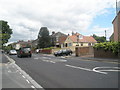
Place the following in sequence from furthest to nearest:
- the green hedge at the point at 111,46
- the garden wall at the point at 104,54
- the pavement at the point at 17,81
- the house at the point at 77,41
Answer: the house at the point at 77,41
the garden wall at the point at 104,54
the green hedge at the point at 111,46
the pavement at the point at 17,81

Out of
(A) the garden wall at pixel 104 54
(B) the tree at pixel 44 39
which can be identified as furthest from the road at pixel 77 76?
(B) the tree at pixel 44 39

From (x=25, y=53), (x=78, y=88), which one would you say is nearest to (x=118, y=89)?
(x=78, y=88)

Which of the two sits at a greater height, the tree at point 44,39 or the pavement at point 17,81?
the tree at point 44,39

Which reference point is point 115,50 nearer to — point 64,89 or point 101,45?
point 101,45

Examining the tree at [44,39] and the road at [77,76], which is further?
the tree at [44,39]

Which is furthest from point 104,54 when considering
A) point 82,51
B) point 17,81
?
point 17,81

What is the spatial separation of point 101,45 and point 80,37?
130 ft

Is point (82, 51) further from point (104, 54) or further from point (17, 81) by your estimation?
point (17, 81)

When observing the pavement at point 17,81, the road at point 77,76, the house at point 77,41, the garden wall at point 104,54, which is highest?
the house at point 77,41

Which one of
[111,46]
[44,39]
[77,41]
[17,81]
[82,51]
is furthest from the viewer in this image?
[44,39]

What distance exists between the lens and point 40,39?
221 ft

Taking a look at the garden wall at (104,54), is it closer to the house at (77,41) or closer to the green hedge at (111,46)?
the green hedge at (111,46)

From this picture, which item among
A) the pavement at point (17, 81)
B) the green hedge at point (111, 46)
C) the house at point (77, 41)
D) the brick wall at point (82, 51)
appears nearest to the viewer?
the pavement at point (17, 81)

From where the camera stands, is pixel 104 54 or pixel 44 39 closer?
pixel 104 54
